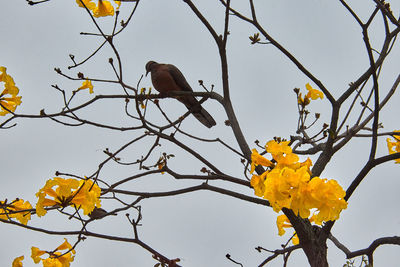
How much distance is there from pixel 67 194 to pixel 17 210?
1227 mm

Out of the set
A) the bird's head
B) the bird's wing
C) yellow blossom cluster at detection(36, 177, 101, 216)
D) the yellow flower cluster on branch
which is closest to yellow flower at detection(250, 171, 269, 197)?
the yellow flower cluster on branch

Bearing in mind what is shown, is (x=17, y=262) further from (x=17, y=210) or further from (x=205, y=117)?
(x=205, y=117)

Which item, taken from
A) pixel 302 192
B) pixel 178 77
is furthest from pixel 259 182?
pixel 178 77

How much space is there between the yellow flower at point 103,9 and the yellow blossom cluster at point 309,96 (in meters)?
1.93

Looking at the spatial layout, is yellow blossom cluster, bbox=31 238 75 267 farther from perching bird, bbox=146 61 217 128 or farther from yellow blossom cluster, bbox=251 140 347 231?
perching bird, bbox=146 61 217 128

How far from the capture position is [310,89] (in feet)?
13.2

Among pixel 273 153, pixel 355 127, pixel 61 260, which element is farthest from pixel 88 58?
pixel 355 127

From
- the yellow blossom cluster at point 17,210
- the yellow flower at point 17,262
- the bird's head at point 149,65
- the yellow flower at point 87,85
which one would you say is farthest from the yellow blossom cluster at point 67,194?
the bird's head at point 149,65

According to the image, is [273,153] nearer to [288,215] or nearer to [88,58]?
[288,215]

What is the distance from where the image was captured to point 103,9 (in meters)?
3.45

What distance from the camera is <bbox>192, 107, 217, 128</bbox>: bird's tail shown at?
595 cm

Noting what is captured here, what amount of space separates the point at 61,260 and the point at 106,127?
1.14m

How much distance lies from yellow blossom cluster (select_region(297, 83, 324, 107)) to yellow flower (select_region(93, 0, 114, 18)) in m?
1.93

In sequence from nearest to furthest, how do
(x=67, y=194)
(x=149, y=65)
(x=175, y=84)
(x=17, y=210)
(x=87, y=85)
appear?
(x=67, y=194), (x=17, y=210), (x=87, y=85), (x=175, y=84), (x=149, y=65)
